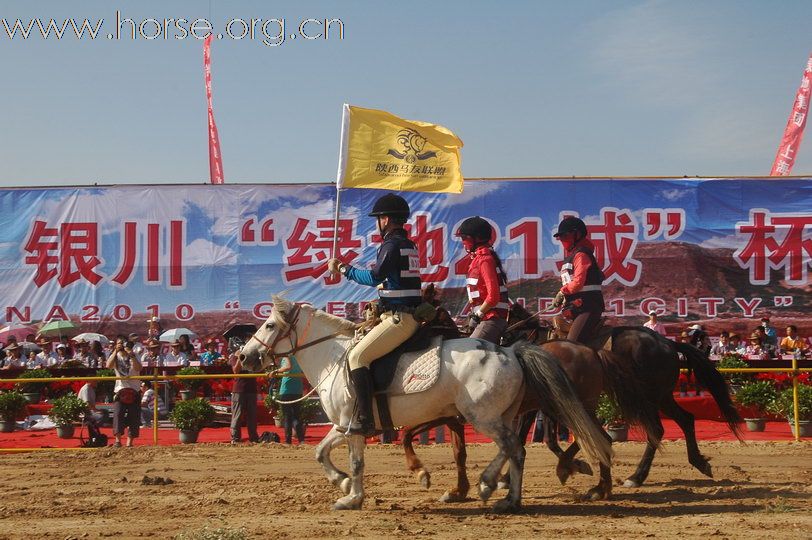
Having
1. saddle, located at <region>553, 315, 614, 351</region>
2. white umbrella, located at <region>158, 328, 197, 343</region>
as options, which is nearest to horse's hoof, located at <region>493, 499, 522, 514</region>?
saddle, located at <region>553, 315, 614, 351</region>

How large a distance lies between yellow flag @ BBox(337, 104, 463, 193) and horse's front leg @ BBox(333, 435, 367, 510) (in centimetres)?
307

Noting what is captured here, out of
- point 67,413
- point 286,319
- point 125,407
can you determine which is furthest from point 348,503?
point 67,413

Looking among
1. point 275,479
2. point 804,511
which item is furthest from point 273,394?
point 804,511

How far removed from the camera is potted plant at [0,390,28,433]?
16.7 metres

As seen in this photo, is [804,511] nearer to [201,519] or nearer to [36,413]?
[201,519]

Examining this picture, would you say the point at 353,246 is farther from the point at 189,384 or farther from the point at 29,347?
the point at 29,347

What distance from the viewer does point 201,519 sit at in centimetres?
756

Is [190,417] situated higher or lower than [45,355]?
lower

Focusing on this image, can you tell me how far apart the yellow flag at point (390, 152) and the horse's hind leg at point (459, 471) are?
8.43 feet

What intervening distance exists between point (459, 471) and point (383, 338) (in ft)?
5.33

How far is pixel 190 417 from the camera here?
15.2 metres

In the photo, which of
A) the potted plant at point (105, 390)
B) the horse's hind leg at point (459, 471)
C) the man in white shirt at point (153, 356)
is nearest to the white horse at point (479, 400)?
the horse's hind leg at point (459, 471)

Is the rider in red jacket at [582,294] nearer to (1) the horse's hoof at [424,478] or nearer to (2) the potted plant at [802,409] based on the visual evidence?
(1) the horse's hoof at [424,478]

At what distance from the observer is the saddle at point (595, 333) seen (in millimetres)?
9664
